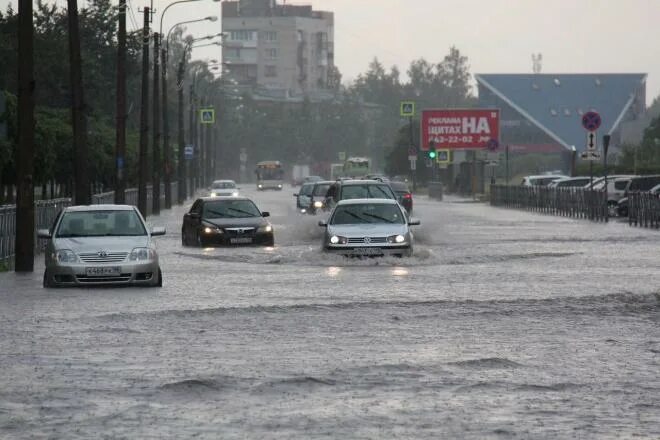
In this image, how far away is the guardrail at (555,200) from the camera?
60.5 m

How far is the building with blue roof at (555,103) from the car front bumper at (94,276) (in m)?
152

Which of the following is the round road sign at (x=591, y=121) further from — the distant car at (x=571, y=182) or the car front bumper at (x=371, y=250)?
the car front bumper at (x=371, y=250)

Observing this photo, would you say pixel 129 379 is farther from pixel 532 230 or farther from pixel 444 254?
pixel 532 230

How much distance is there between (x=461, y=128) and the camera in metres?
127

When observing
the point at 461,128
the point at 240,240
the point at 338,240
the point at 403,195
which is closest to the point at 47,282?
the point at 338,240

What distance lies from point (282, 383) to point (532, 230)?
128ft

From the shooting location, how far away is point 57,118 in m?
66.3

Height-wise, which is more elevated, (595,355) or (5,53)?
(5,53)

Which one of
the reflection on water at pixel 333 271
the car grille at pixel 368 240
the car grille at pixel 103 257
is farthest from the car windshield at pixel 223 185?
the car grille at pixel 103 257

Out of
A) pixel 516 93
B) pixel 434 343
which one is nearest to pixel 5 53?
pixel 434 343

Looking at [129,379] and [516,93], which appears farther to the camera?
[516,93]

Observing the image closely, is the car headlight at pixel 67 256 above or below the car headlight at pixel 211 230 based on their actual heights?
above

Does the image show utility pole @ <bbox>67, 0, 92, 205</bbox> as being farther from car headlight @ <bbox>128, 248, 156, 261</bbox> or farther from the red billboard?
the red billboard

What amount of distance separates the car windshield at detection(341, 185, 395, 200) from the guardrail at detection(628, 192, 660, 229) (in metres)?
10.5
